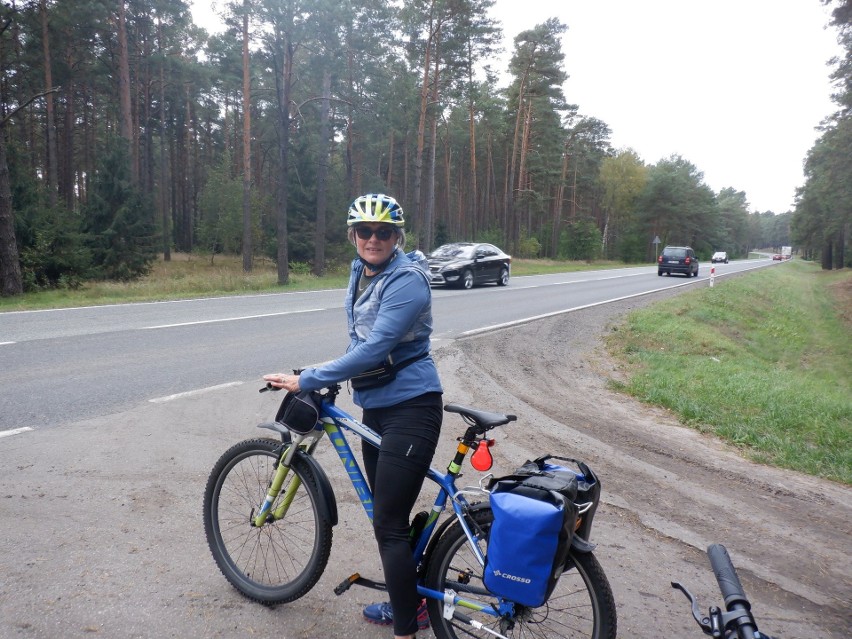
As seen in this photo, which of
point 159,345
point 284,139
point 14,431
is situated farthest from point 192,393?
point 284,139

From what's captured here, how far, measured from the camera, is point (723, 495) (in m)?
4.64

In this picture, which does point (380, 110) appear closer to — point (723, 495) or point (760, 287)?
point (760, 287)

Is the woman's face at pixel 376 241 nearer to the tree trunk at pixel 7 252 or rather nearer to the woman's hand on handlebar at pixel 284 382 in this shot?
the woman's hand on handlebar at pixel 284 382

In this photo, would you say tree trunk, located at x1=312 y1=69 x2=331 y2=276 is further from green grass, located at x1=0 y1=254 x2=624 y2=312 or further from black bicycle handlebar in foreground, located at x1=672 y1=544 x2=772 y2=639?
black bicycle handlebar in foreground, located at x1=672 y1=544 x2=772 y2=639

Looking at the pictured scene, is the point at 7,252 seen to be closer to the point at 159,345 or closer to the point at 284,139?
the point at 284,139

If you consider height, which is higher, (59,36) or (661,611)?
(59,36)

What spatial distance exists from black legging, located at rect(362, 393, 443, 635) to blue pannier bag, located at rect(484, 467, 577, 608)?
40 centimetres

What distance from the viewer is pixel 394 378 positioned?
103 inches

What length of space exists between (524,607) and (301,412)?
1.28 metres

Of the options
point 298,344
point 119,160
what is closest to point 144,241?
point 119,160

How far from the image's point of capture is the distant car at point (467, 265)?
2133 cm

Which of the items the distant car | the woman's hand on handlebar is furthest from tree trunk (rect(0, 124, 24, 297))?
the woman's hand on handlebar

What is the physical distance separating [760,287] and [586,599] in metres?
32.1

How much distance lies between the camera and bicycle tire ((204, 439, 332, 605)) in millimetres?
2893
